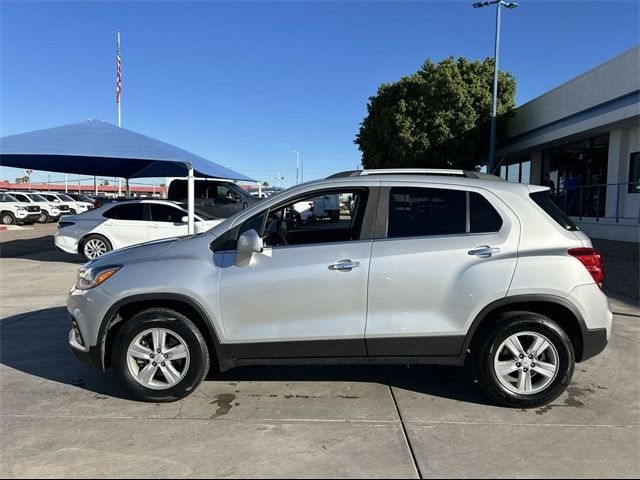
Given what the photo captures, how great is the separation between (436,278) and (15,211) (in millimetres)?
27274

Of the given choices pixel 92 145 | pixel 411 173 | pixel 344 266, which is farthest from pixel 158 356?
pixel 92 145

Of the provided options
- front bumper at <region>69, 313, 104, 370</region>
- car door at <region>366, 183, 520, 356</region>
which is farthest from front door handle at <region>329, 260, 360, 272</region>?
front bumper at <region>69, 313, 104, 370</region>

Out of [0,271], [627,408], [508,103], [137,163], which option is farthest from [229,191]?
[508,103]

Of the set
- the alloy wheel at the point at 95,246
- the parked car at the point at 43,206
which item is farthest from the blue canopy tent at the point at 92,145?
the parked car at the point at 43,206

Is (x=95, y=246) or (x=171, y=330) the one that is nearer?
(x=171, y=330)

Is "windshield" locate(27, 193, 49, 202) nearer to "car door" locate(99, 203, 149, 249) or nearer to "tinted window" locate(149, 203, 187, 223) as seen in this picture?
"car door" locate(99, 203, 149, 249)

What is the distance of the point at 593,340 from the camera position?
157 inches

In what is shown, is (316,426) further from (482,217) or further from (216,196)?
(216,196)

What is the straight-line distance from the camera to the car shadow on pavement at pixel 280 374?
447cm

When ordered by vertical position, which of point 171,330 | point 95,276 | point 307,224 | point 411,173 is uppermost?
point 411,173

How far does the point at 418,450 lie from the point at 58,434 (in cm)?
254

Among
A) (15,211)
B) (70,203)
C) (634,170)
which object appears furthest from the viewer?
(70,203)

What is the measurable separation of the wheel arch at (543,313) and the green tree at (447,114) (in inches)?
854

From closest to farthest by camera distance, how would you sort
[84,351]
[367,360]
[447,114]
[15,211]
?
[367,360] < [84,351] < [447,114] < [15,211]
